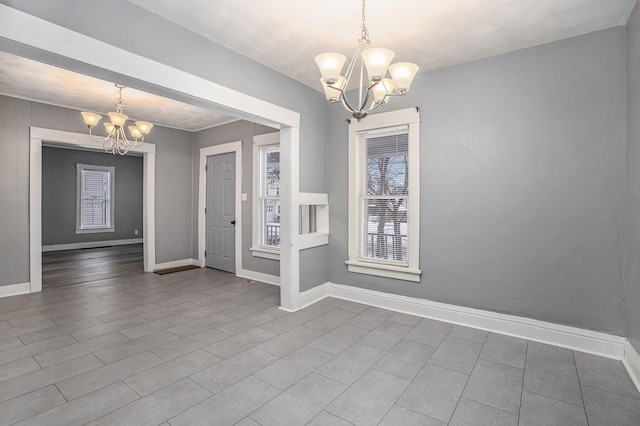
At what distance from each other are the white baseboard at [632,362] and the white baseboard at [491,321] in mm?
82

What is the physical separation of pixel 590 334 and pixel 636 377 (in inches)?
19.0

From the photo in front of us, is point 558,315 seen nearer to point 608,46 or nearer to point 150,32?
point 608,46

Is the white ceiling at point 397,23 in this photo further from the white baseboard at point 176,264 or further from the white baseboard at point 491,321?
the white baseboard at point 176,264

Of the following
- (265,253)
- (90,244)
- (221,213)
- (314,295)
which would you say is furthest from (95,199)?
(314,295)

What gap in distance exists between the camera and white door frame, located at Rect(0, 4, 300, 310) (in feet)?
6.08

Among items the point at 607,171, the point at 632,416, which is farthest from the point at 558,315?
the point at 607,171

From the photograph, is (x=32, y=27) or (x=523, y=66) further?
(x=523, y=66)

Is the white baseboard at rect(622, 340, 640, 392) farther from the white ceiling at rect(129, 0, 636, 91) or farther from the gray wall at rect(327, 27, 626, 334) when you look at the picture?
the white ceiling at rect(129, 0, 636, 91)

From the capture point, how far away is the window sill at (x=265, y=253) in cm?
491

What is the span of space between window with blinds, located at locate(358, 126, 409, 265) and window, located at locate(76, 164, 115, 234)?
27.5ft

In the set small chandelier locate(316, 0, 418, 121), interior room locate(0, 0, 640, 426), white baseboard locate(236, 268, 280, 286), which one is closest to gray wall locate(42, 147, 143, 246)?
interior room locate(0, 0, 640, 426)

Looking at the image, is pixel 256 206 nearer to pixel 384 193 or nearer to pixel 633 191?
pixel 384 193

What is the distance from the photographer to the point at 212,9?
2395 mm

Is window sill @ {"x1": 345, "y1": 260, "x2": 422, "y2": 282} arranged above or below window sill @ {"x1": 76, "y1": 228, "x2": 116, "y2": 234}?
below
